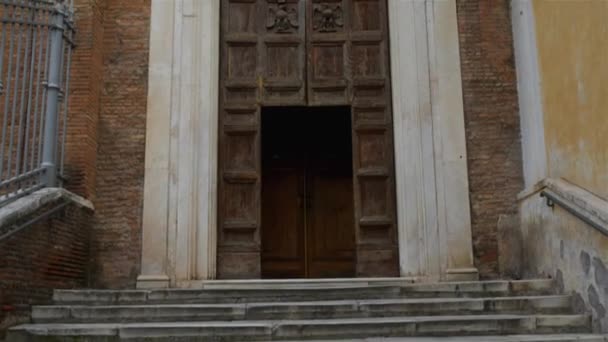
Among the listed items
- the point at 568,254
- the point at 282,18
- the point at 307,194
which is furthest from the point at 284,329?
the point at 307,194

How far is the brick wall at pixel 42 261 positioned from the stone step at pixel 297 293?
29 centimetres

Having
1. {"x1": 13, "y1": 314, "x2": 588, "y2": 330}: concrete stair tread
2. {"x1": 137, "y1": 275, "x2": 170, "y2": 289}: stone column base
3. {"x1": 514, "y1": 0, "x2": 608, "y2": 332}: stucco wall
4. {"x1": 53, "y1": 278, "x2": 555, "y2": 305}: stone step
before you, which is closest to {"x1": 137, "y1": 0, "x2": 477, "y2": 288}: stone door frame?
{"x1": 137, "y1": 275, "x2": 170, "y2": 289}: stone column base

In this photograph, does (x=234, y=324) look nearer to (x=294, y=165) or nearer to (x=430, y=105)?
(x=430, y=105)

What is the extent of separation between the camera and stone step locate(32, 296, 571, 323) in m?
5.31

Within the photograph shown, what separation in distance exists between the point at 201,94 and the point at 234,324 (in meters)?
3.21

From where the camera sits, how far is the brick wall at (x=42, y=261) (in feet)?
16.8

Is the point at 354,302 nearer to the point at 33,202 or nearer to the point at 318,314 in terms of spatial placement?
the point at 318,314

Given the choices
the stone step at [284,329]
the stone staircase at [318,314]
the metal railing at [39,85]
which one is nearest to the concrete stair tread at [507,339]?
the stone staircase at [318,314]

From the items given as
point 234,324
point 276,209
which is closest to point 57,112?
point 234,324

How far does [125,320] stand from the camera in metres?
5.29

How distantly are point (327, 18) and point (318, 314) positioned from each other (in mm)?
3947

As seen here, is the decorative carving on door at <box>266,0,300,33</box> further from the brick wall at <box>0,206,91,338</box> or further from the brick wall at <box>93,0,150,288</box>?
the brick wall at <box>0,206,91,338</box>

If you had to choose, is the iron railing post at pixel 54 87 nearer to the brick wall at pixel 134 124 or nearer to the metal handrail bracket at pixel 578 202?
the brick wall at pixel 134 124

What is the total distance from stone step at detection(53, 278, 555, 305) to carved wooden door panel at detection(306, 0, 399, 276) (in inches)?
50.1
